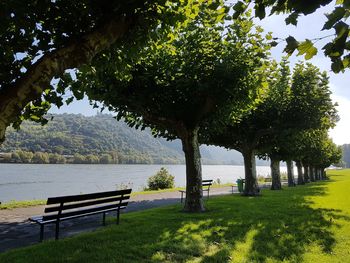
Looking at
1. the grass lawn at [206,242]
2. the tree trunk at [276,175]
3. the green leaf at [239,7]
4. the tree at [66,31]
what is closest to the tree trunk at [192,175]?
the grass lawn at [206,242]

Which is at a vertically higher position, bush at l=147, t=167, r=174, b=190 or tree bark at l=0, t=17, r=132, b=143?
tree bark at l=0, t=17, r=132, b=143

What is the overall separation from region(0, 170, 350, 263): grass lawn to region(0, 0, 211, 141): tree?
3140 mm

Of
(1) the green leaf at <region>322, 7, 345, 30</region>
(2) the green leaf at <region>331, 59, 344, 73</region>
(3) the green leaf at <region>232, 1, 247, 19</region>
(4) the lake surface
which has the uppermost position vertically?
(3) the green leaf at <region>232, 1, 247, 19</region>

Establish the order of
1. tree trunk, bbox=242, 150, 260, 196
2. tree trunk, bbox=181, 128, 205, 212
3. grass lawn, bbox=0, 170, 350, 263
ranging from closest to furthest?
grass lawn, bbox=0, 170, 350, 263 → tree trunk, bbox=181, 128, 205, 212 → tree trunk, bbox=242, 150, 260, 196

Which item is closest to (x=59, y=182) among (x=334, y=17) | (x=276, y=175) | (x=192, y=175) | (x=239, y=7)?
(x=276, y=175)

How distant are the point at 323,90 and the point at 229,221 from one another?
625 inches

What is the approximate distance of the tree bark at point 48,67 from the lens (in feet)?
15.2

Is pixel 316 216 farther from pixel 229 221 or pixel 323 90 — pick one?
pixel 323 90

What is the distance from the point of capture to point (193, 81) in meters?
14.5

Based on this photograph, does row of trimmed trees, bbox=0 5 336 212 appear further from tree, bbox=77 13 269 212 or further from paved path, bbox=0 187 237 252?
paved path, bbox=0 187 237 252

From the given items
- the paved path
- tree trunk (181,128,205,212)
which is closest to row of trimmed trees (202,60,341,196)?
tree trunk (181,128,205,212)

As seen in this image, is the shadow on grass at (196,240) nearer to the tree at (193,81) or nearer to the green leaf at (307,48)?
the tree at (193,81)

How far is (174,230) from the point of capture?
412 inches

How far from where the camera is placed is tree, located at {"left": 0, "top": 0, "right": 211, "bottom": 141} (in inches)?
213
